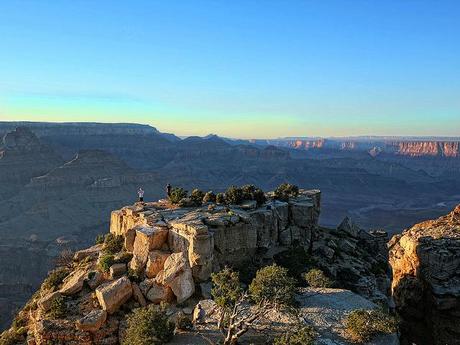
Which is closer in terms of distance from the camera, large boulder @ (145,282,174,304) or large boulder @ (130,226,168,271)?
large boulder @ (145,282,174,304)

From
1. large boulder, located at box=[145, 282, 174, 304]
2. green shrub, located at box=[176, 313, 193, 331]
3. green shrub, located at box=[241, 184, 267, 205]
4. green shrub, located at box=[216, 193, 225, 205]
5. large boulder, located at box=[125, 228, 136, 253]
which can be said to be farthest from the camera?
green shrub, located at box=[241, 184, 267, 205]

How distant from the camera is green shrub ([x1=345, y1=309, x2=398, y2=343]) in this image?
16384 mm

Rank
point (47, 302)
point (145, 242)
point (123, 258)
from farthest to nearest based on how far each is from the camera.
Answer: point (123, 258), point (145, 242), point (47, 302)

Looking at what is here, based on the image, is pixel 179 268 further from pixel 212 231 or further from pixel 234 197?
pixel 234 197

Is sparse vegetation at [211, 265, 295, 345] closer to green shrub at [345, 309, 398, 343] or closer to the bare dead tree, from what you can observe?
the bare dead tree

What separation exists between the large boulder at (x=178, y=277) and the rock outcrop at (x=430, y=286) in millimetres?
12254

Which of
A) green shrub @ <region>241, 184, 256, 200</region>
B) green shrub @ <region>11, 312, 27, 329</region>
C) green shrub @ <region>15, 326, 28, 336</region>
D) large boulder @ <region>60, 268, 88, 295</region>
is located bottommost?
green shrub @ <region>11, 312, 27, 329</region>

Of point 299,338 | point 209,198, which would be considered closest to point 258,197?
point 209,198

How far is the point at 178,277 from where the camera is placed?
23.2 m

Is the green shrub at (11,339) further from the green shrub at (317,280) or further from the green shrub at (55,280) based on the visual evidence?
the green shrub at (317,280)

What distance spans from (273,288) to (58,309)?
11.6m

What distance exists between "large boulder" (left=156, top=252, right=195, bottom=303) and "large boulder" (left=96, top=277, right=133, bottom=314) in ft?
5.58

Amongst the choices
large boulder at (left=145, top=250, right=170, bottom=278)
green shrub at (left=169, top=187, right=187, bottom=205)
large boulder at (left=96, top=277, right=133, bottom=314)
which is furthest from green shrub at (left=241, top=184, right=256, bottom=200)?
large boulder at (left=96, top=277, right=133, bottom=314)

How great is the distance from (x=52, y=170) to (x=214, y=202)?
138 meters
